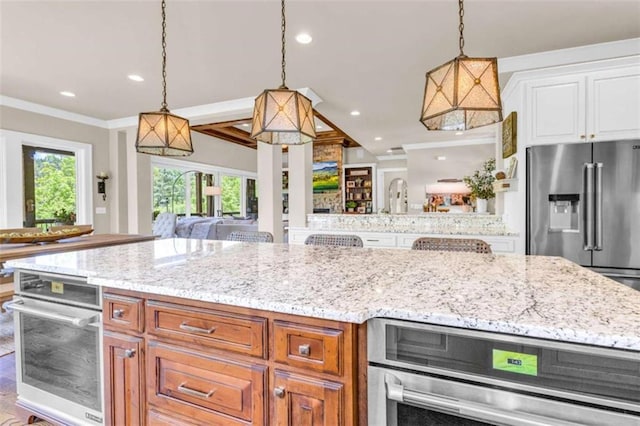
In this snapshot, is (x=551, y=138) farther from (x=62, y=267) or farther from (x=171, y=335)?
(x=62, y=267)

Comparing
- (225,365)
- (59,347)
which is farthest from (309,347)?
(59,347)

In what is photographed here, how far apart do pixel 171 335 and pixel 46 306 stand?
85 cm

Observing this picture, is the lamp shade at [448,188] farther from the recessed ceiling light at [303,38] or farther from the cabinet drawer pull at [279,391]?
the cabinet drawer pull at [279,391]

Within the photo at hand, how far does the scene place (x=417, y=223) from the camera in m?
4.25

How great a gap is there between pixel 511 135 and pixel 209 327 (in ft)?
11.2

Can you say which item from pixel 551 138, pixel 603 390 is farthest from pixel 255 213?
pixel 603 390

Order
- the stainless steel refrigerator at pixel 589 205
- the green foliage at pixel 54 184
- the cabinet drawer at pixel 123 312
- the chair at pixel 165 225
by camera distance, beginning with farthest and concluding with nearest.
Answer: the chair at pixel 165 225, the green foliage at pixel 54 184, the stainless steel refrigerator at pixel 589 205, the cabinet drawer at pixel 123 312

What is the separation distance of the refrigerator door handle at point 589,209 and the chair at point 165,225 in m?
6.25

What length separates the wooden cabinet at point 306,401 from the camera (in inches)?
38.2

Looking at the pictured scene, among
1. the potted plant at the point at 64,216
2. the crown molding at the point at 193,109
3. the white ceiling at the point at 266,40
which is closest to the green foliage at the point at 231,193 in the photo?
the crown molding at the point at 193,109

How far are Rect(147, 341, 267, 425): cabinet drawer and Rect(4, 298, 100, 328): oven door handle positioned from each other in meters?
0.36

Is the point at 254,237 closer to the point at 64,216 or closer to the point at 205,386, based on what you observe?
the point at 205,386

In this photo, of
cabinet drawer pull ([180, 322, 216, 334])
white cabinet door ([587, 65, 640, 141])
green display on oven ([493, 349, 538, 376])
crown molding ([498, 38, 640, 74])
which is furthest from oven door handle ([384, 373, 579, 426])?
crown molding ([498, 38, 640, 74])

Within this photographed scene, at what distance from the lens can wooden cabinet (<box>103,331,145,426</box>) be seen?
132cm
